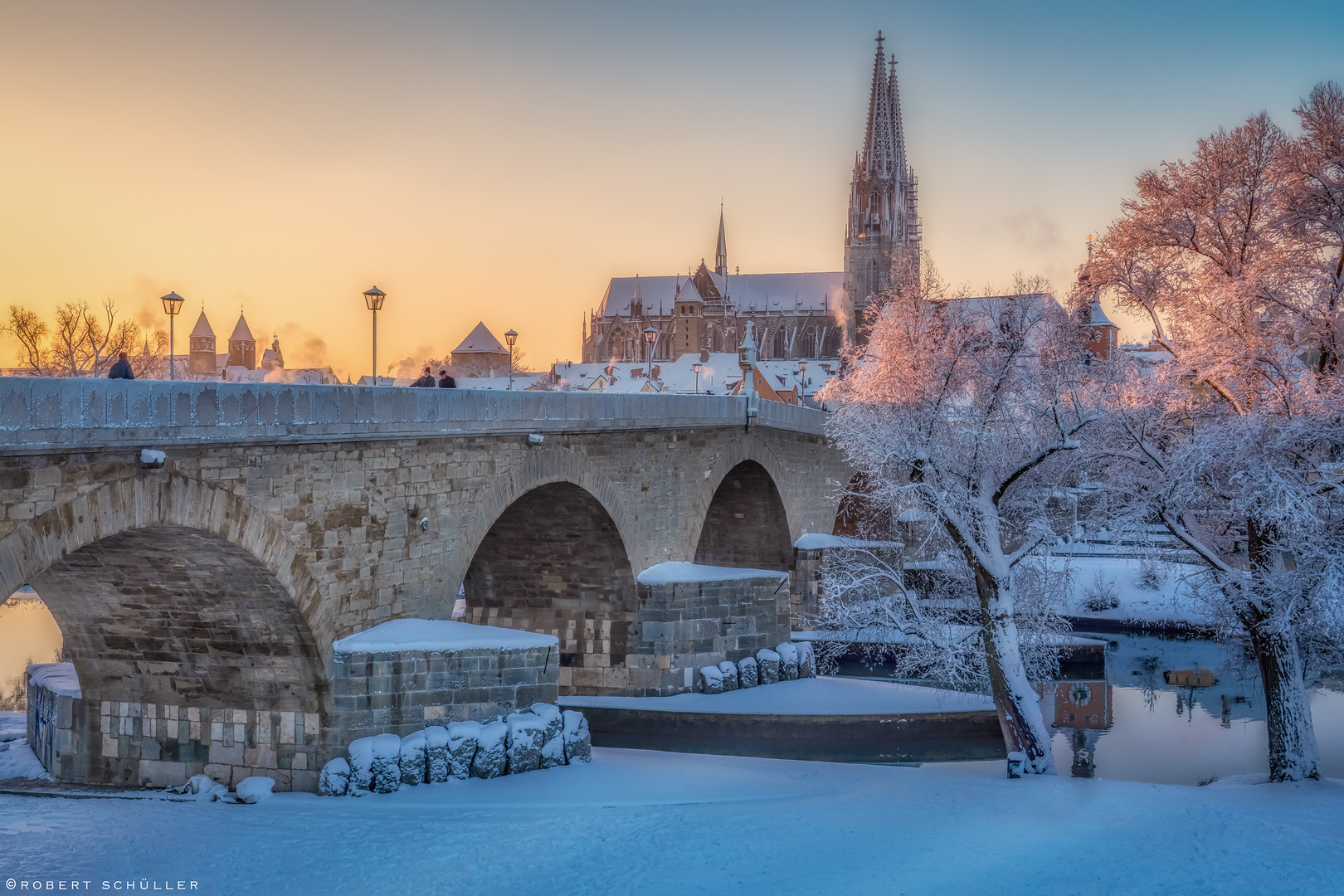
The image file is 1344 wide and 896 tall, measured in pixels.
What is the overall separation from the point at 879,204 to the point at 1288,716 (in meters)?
80.2

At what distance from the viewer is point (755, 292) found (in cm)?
10644

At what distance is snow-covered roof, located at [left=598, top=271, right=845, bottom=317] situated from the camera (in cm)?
10394

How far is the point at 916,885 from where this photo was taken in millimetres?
10125

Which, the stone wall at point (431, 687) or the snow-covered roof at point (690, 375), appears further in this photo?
the snow-covered roof at point (690, 375)

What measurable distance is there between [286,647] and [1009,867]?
717 cm

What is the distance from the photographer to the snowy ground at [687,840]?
32.6 feet

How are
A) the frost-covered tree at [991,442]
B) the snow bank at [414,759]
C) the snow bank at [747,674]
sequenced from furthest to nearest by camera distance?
the snow bank at [747,674] < the frost-covered tree at [991,442] < the snow bank at [414,759]

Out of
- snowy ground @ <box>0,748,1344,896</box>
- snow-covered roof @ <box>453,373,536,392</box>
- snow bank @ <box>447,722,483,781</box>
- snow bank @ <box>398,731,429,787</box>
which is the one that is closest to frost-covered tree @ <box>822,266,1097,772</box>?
snowy ground @ <box>0,748,1344,896</box>

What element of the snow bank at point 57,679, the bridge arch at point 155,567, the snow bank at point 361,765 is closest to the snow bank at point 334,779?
the snow bank at point 361,765

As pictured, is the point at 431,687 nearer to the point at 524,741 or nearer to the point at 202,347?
the point at 524,741

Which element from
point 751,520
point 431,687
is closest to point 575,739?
point 431,687

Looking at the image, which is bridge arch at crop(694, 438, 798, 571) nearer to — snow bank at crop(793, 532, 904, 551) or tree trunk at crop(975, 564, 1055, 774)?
snow bank at crop(793, 532, 904, 551)

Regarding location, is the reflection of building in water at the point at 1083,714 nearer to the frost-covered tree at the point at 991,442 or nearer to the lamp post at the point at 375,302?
the frost-covered tree at the point at 991,442

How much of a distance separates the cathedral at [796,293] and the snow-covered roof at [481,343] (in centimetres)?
1393
